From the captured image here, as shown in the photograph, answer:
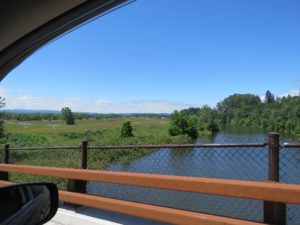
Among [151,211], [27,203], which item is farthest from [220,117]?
[27,203]

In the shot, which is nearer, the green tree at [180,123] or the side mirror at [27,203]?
the side mirror at [27,203]

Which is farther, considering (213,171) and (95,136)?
(95,136)

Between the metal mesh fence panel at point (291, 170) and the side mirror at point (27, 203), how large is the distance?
3.19 m

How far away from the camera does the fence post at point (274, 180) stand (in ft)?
13.4

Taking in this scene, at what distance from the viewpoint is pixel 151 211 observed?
4.68m

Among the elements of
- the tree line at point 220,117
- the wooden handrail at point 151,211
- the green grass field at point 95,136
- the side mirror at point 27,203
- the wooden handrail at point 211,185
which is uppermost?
the tree line at point 220,117

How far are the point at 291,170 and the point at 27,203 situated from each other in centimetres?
489

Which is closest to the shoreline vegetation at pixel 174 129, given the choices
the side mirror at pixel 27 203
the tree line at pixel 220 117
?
the tree line at pixel 220 117

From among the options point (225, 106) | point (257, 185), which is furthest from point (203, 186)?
point (225, 106)

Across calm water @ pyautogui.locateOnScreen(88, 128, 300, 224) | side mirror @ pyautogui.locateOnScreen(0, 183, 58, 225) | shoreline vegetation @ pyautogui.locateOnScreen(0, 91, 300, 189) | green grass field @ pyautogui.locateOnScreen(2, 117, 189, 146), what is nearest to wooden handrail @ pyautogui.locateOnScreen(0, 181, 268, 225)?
calm water @ pyautogui.locateOnScreen(88, 128, 300, 224)

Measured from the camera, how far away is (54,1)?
2303mm

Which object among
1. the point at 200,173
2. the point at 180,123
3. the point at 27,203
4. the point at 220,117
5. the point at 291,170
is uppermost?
the point at 220,117

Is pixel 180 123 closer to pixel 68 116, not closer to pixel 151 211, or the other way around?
pixel 151 211

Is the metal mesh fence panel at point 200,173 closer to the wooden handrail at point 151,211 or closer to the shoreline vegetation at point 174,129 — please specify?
the wooden handrail at point 151,211
